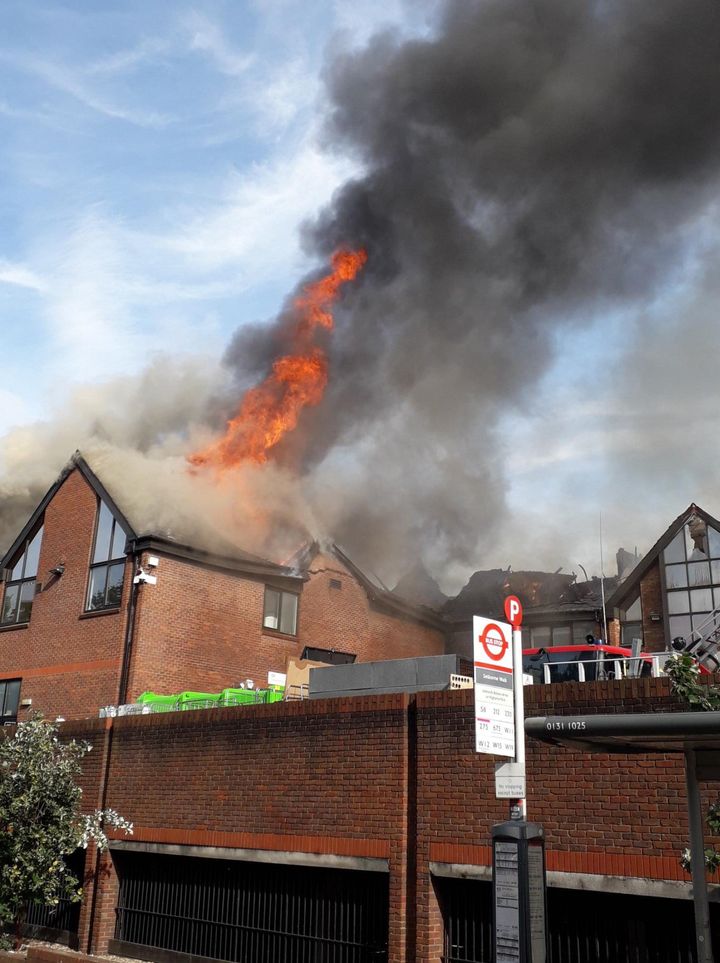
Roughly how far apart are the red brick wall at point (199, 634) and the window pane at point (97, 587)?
156 centimetres

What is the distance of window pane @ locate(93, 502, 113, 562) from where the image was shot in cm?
2277

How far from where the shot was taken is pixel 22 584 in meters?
24.8

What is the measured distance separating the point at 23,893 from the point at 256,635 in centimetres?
1020

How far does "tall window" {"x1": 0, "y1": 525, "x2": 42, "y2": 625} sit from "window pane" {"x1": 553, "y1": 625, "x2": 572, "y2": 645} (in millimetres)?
16105

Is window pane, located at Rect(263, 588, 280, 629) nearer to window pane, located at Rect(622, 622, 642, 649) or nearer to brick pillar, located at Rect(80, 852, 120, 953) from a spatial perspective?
brick pillar, located at Rect(80, 852, 120, 953)

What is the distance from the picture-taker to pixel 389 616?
2902 cm

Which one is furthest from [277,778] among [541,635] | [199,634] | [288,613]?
[541,635]

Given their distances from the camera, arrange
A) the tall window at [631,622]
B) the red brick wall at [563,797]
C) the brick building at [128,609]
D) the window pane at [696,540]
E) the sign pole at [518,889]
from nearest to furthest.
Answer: the sign pole at [518,889] → the red brick wall at [563,797] → the brick building at [128,609] → the window pane at [696,540] → the tall window at [631,622]

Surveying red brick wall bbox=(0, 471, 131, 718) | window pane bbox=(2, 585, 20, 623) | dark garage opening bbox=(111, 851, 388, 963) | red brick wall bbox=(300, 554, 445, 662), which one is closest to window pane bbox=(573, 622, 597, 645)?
red brick wall bbox=(300, 554, 445, 662)

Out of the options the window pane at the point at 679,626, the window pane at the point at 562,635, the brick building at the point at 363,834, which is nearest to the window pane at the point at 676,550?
the window pane at the point at 679,626

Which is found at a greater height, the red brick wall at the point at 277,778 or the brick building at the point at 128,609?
the brick building at the point at 128,609

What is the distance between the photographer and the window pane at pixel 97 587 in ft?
73.3

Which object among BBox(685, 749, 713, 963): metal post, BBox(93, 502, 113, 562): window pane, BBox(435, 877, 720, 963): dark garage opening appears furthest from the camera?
BBox(93, 502, 113, 562): window pane

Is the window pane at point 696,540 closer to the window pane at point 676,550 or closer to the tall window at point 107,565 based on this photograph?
the window pane at point 676,550
